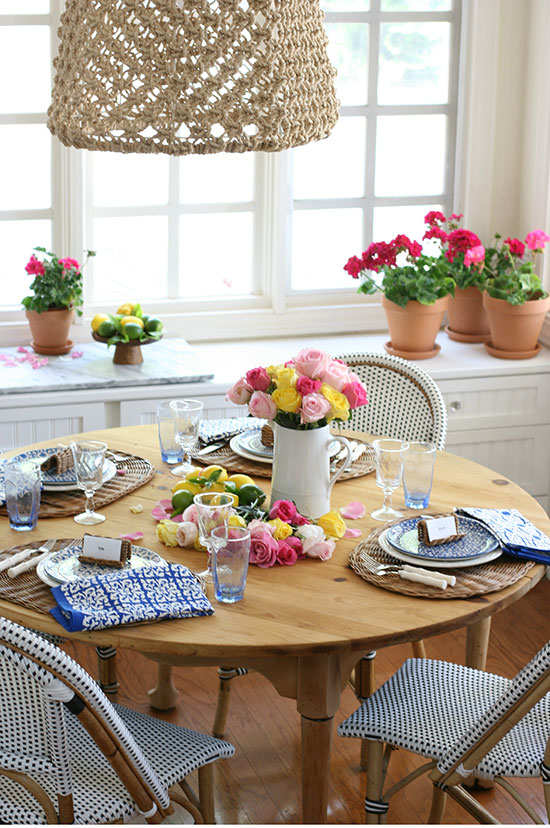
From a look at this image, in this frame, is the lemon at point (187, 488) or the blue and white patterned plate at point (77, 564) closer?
the blue and white patterned plate at point (77, 564)

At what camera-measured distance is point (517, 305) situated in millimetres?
3551

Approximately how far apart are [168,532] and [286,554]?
24 centimetres

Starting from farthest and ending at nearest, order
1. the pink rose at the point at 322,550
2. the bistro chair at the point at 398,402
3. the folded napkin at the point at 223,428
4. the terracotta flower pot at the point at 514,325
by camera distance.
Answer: the terracotta flower pot at the point at 514,325
the bistro chair at the point at 398,402
the folded napkin at the point at 223,428
the pink rose at the point at 322,550

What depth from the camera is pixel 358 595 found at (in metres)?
1.88

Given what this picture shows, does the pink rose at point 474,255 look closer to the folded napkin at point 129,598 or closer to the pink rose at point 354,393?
the pink rose at point 354,393

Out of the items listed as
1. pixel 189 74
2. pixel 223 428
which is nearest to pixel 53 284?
pixel 223 428

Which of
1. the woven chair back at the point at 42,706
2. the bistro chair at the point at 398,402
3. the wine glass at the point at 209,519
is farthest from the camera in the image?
the bistro chair at the point at 398,402

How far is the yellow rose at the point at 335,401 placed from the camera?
6.77 feet

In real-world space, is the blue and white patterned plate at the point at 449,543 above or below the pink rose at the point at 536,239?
below

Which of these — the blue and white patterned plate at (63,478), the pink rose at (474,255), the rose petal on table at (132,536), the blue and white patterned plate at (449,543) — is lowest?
the rose petal on table at (132,536)

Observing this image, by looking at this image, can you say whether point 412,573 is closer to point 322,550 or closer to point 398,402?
point 322,550

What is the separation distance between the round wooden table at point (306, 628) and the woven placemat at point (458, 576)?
0.01 meters

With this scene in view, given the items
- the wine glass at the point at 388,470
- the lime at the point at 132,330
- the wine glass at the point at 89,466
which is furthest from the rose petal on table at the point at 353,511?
the lime at the point at 132,330

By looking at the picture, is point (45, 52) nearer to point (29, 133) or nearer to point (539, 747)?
point (29, 133)
